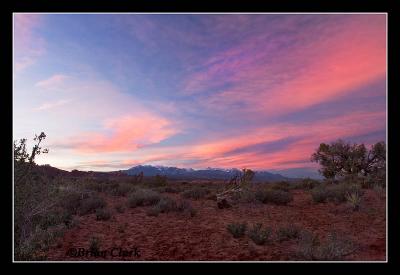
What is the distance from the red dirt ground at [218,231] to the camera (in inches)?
330

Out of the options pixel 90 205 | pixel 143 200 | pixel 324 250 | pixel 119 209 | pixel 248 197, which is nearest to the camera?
pixel 324 250

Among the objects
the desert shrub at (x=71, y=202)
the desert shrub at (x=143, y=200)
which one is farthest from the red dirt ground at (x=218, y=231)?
the desert shrub at (x=71, y=202)

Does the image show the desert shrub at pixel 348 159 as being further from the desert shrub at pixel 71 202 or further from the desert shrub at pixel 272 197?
the desert shrub at pixel 71 202

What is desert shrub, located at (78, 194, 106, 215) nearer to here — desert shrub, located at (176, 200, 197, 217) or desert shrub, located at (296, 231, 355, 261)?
desert shrub, located at (176, 200, 197, 217)

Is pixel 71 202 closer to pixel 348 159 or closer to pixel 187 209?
pixel 187 209

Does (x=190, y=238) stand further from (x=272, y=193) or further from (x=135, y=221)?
(x=272, y=193)

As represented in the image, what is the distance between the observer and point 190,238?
9.94m

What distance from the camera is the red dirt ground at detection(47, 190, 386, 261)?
8.39 metres

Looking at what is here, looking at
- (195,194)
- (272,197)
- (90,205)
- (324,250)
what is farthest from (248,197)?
(324,250)

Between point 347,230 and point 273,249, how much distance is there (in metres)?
2.92

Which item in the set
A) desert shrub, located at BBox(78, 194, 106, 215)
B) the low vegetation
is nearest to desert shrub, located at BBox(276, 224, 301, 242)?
the low vegetation

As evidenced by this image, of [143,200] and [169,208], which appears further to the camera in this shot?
[143,200]

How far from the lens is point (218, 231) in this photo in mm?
10602
